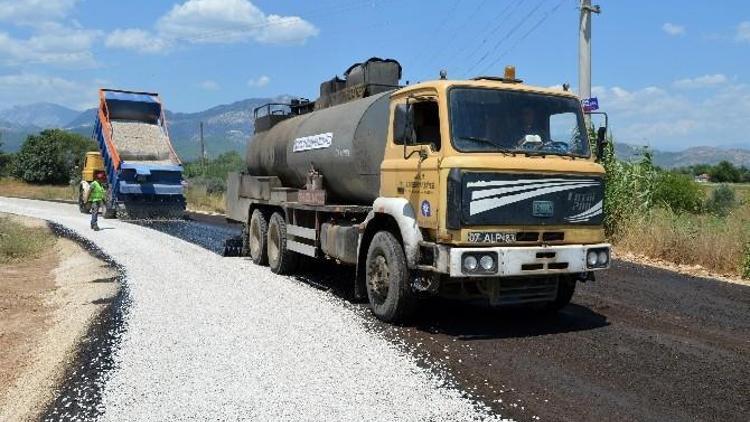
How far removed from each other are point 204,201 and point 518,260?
1054 inches

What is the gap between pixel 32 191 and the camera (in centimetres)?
4578

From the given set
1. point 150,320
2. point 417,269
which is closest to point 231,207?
point 150,320

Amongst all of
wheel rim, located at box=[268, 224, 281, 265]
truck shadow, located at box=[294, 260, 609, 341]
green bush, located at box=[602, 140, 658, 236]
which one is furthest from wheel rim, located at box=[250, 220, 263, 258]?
green bush, located at box=[602, 140, 658, 236]

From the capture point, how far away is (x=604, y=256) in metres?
6.99

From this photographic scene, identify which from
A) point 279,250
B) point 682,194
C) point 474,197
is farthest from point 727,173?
point 474,197

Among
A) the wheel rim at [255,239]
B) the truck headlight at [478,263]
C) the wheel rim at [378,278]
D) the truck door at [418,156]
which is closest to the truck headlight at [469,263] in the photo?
the truck headlight at [478,263]

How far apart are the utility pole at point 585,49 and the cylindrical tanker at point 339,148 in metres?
7.40

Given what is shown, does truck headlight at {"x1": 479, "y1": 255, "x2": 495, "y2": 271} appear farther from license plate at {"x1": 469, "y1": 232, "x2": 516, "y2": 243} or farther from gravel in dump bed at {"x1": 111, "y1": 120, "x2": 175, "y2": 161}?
gravel in dump bed at {"x1": 111, "y1": 120, "x2": 175, "y2": 161}

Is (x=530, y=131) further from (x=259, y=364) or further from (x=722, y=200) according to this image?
(x=722, y=200)

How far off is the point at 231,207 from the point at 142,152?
10.5 meters

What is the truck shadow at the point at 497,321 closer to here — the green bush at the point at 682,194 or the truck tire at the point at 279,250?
the truck tire at the point at 279,250

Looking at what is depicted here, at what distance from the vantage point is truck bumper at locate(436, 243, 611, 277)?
20.6ft

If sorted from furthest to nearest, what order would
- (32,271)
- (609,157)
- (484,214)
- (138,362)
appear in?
(609,157)
(32,271)
(484,214)
(138,362)

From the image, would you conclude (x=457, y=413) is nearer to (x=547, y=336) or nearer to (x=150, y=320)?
(x=547, y=336)
